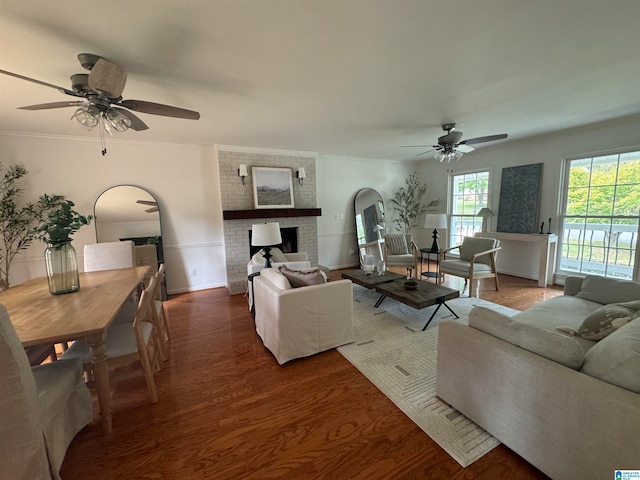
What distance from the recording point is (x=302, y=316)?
7.49 ft

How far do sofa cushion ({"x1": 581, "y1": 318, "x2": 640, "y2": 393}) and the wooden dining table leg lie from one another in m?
2.53

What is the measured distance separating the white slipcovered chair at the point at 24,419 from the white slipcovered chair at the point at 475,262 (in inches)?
169

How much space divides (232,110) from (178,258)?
8.85 feet

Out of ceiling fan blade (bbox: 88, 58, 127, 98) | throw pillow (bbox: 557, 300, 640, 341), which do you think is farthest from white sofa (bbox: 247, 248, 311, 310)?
throw pillow (bbox: 557, 300, 640, 341)

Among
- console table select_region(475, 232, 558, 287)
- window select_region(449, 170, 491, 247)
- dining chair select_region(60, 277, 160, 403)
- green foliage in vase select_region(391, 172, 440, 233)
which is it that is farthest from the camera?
green foliage in vase select_region(391, 172, 440, 233)

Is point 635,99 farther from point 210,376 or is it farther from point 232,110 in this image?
point 210,376

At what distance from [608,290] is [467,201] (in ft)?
11.5

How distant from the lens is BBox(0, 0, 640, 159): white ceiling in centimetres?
144

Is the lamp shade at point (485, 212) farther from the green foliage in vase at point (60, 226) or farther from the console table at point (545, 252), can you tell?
the green foliage in vase at point (60, 226)

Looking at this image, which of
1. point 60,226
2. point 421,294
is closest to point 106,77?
point 60,226

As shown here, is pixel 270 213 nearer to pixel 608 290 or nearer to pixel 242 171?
pixel 242 171

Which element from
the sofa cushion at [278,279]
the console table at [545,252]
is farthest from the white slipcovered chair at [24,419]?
the console table at [545,252]

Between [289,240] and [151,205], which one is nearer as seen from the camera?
[151,205]

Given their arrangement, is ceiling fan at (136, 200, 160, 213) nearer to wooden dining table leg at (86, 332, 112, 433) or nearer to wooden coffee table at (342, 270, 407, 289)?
wooden dining table leg at (86, 332, 112, 433)
